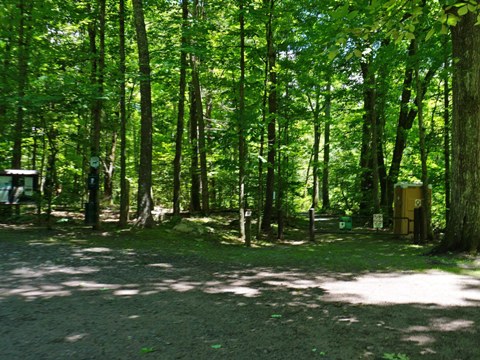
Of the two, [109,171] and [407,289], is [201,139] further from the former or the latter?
[407,289]

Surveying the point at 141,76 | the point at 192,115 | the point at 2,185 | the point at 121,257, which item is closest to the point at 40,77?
the point at 141,76

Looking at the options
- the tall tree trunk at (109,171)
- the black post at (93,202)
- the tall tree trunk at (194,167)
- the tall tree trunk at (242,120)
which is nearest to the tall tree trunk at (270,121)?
the tall tree trunk at (242,120)

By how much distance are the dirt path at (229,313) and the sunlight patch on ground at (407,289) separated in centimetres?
2

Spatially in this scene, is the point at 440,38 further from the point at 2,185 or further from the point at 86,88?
the point at 2,185

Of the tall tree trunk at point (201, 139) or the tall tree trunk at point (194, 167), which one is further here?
the tall tree trunk at point (194, 167)

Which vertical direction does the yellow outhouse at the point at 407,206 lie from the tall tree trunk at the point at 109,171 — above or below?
below

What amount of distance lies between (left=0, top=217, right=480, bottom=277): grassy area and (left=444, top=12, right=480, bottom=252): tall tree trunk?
68 centimetres

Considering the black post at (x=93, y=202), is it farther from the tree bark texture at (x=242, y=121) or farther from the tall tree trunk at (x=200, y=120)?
the tall tree trunk at (x=200, y=120)

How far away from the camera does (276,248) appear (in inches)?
480

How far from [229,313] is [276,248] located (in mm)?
7228

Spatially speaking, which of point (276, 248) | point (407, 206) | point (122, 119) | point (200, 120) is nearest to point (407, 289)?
point (276, 248)

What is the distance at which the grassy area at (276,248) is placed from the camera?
8.43 m

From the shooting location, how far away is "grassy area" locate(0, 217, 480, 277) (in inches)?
332

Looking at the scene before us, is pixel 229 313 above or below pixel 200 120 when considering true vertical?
below
